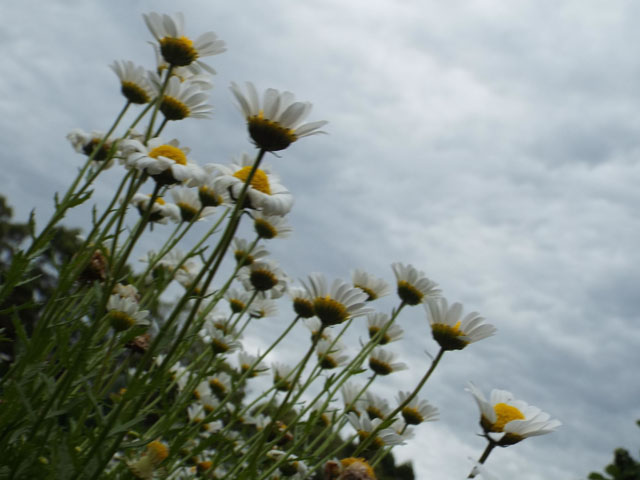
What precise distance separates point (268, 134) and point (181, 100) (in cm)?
76

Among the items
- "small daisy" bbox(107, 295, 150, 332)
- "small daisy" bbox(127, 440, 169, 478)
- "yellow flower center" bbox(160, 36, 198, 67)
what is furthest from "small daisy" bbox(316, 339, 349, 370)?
"yellow flower center" bbox(160, 36, 198, 67)

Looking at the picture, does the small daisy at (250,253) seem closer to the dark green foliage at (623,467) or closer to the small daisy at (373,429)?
the small daisy at (373,429)

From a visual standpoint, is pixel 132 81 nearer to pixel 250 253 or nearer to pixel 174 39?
pixel 174 39

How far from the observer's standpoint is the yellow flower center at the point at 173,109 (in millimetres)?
2379

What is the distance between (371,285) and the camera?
3258 mm

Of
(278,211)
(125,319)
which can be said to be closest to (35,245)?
(125,319)

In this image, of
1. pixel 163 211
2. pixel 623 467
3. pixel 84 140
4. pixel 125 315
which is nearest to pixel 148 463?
pixel 125 315

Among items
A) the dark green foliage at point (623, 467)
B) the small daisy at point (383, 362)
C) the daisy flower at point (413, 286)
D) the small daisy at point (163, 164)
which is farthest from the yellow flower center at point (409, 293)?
the dark green foliage at point (623, 467)

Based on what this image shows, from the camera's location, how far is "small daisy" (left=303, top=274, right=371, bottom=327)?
2.46 meters

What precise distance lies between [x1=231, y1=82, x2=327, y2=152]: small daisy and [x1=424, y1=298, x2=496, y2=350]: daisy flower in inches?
36.7

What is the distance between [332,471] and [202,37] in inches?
61.8

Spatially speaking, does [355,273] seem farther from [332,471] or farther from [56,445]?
[56,445]

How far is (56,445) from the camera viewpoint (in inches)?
64.8

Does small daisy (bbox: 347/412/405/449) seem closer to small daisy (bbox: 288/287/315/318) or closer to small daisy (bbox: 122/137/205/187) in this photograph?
Result: small daisy (bbox: 288/287/315/318)
